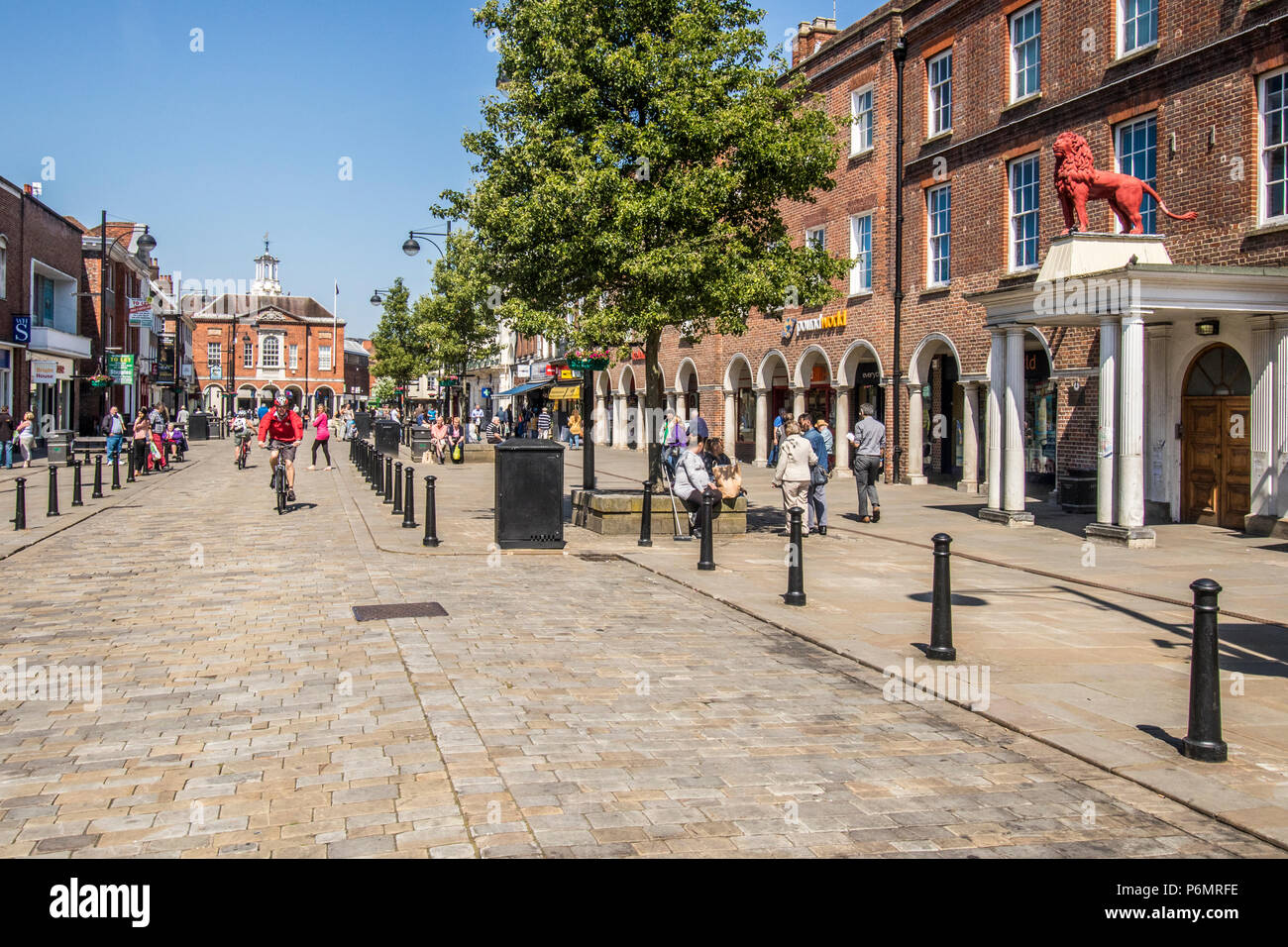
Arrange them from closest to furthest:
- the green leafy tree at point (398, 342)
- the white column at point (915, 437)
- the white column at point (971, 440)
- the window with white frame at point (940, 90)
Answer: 1. the white column at point (971, 440)
2. the window with white frame at point (940, 90)
3. the white column at point (915, 437)
4. the green leafy tree at point (398, 342)

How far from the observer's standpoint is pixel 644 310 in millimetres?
15055

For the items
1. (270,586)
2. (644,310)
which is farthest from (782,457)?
(270,586)

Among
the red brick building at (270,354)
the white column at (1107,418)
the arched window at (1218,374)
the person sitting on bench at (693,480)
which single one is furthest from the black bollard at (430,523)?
the red brick building at (270,354)

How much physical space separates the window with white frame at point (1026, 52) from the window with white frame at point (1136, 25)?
2305 mm

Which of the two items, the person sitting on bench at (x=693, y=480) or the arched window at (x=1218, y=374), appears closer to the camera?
the person sitting on bench at (x=693, y=480)

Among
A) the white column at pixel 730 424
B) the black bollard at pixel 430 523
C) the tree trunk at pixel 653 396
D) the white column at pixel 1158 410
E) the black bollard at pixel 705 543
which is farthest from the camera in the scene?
the white column at pixel 730 424

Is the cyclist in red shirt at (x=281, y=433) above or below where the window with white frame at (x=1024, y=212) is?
below

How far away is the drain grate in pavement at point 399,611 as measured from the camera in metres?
9.17

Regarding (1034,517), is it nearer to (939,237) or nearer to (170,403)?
(939,237)

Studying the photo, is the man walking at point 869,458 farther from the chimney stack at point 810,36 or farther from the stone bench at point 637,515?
the chimney stack at point 810,36

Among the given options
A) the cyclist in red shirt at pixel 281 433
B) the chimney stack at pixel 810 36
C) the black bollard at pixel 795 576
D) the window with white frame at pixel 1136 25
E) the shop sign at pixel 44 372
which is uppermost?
the chimney stack at pixel 810 36

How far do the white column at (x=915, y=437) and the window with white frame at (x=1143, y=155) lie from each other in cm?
773
